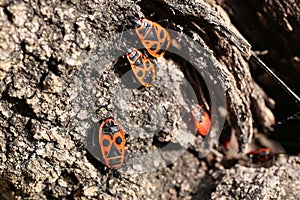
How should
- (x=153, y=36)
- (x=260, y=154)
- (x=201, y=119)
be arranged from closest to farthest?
(x=153, y=36), (x=201, y=119), (x=260, y=154)

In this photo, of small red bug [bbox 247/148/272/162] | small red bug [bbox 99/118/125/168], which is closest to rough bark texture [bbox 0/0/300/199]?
small red bug [bbox 99/118/125/168]

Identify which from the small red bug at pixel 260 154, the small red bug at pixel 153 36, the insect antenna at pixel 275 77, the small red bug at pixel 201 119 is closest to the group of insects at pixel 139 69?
the small red bug at pixel 153 36

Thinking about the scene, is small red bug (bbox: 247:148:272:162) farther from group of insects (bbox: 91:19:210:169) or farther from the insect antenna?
group of insects (bbox: 91:19:210:169)

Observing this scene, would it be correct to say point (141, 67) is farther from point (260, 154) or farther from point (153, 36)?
point (260, 154)

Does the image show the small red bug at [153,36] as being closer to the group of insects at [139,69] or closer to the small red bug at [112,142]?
the group of insects at [139,69]

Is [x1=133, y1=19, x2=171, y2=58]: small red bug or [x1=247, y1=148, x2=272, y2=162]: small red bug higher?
[x1=133, y1=19, x2=171, y2=58]: small red bug

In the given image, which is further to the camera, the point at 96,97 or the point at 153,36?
the point at 153,36

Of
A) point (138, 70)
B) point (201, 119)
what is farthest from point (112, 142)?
point (201, 119)
